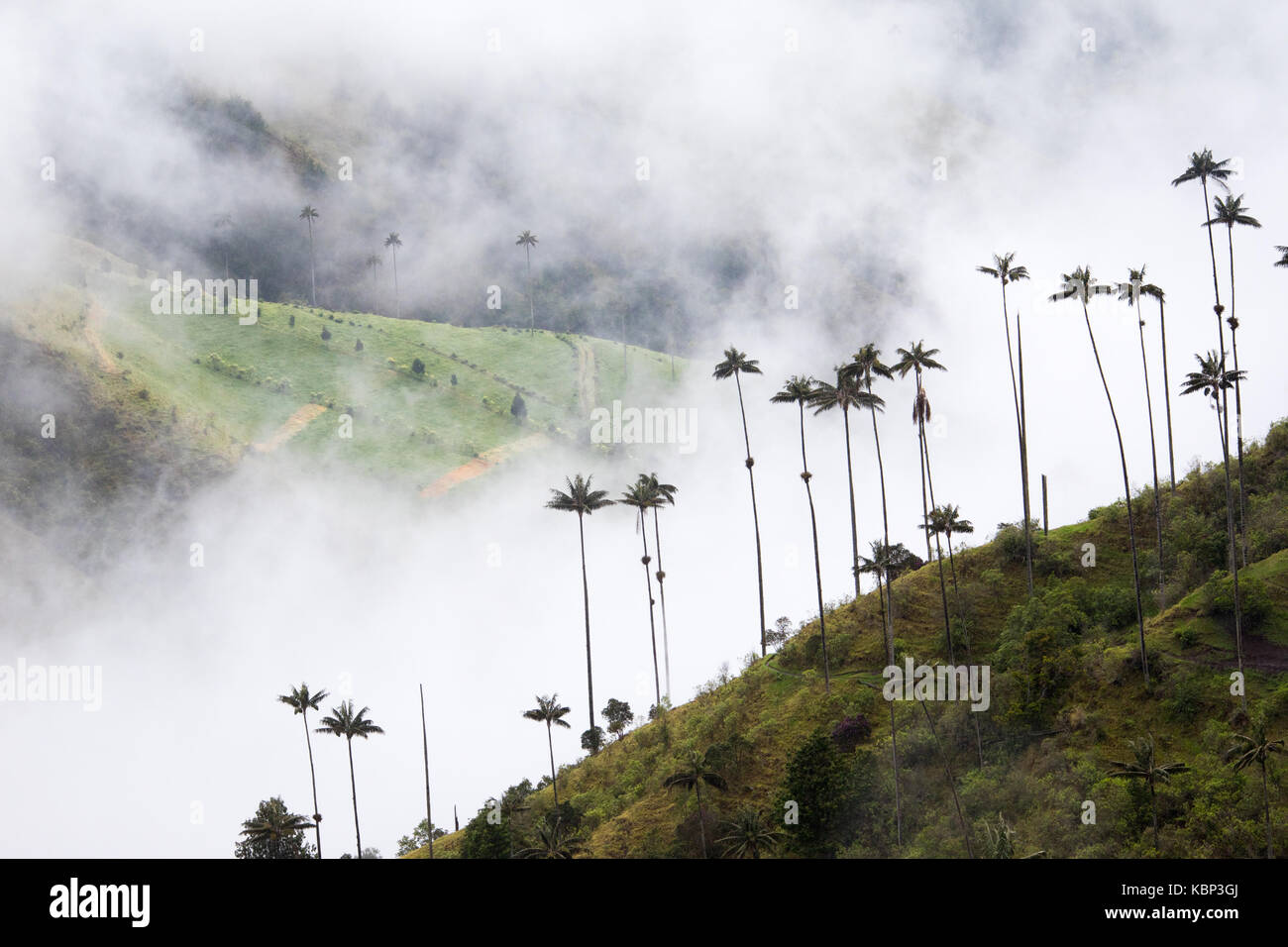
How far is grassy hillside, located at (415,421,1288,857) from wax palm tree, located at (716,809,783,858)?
2538 millimetres

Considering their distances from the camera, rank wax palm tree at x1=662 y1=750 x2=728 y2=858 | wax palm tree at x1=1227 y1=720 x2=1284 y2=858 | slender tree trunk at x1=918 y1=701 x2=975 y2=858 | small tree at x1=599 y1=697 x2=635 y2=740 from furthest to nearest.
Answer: small tree at x1=599 y1=697 x2=635 y2=740 → wax palm tree at x1=662 y1=750 x2=728 y2=858 → slender tree trunk at x1=918 y1=701 x2=975 y2=858 → wax palm tree at x1=1227 y1=720 x2=1284 y2=858

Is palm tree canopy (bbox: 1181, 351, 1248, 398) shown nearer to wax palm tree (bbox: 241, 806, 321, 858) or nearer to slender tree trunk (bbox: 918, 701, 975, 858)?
slender tree trunk (bbox: 918, 701, 975, 858)

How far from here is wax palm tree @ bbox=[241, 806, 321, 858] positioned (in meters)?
83.1

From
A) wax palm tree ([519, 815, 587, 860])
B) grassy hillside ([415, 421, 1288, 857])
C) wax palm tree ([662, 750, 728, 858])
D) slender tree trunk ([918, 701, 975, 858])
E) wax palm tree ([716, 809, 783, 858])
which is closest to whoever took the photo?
grassy hillside ([415, 421, 1288, 857])

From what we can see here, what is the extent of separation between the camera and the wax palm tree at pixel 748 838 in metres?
57.8

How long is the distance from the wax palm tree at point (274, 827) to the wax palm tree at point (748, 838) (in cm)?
3898

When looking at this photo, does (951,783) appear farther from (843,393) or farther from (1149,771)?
(843,393)

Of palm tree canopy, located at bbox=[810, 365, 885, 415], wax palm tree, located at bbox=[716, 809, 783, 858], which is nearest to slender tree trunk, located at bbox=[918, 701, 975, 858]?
wax palm tree, located at bbox=[716, 809, 783, 858]

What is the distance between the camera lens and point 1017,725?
64562mm

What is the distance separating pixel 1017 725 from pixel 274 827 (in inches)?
2272

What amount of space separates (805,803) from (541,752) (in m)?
139

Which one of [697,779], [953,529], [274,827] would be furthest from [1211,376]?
[274,827]

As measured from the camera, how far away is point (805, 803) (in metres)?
62.3
